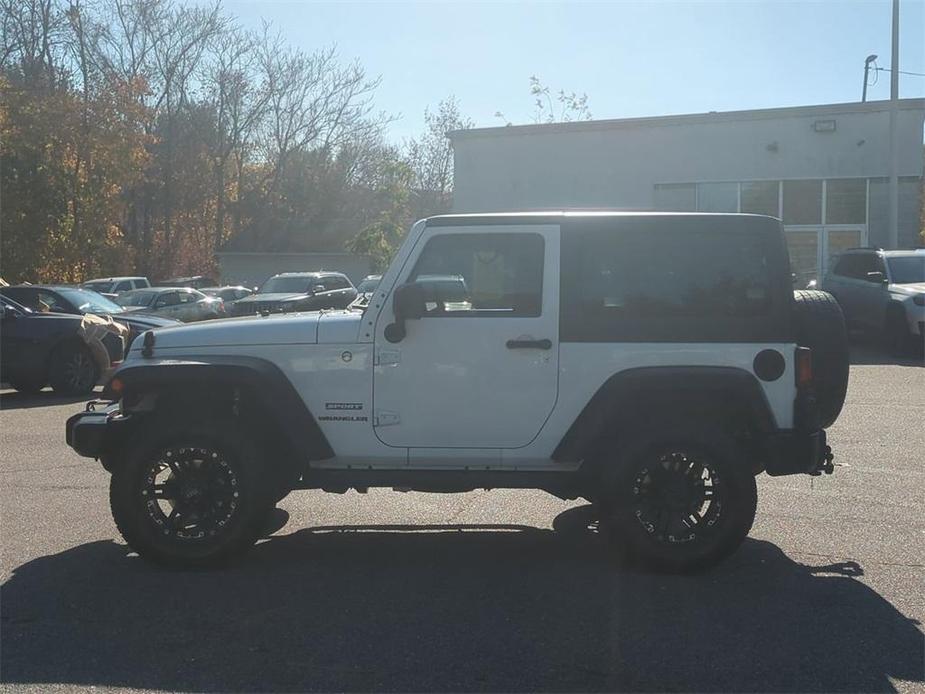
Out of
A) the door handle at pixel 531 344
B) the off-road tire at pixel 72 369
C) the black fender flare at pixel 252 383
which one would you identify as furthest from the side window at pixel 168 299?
the door handle at pixel 531 344

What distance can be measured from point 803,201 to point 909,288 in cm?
991

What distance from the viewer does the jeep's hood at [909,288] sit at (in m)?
17.2

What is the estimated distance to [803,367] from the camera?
5598 millimetres

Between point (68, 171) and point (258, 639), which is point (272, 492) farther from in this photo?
point (68, 171)

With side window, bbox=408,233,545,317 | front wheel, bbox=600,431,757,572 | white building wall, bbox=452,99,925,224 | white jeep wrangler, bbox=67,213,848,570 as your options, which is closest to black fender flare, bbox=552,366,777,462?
white jeep wrangler, bbox=67,213,848,570

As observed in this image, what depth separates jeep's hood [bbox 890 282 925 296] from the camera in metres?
17.2

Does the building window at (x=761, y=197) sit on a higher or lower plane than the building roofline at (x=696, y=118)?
lower

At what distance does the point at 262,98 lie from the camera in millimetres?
50031

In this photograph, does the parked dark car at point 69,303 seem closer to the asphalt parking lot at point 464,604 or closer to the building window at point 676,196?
the asphalt parking lot at point 464,604

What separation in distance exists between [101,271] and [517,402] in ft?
116

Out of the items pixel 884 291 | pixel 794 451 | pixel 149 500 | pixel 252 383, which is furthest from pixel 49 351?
pixel 884 291

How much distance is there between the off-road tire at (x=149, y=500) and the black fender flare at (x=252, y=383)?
0.23m

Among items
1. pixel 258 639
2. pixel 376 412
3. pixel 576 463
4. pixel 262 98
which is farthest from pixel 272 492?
pixel 262 98

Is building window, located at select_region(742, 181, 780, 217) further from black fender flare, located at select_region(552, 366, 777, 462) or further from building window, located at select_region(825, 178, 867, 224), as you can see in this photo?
black fender flare, located at select_region(552, 366, 777, 462)
